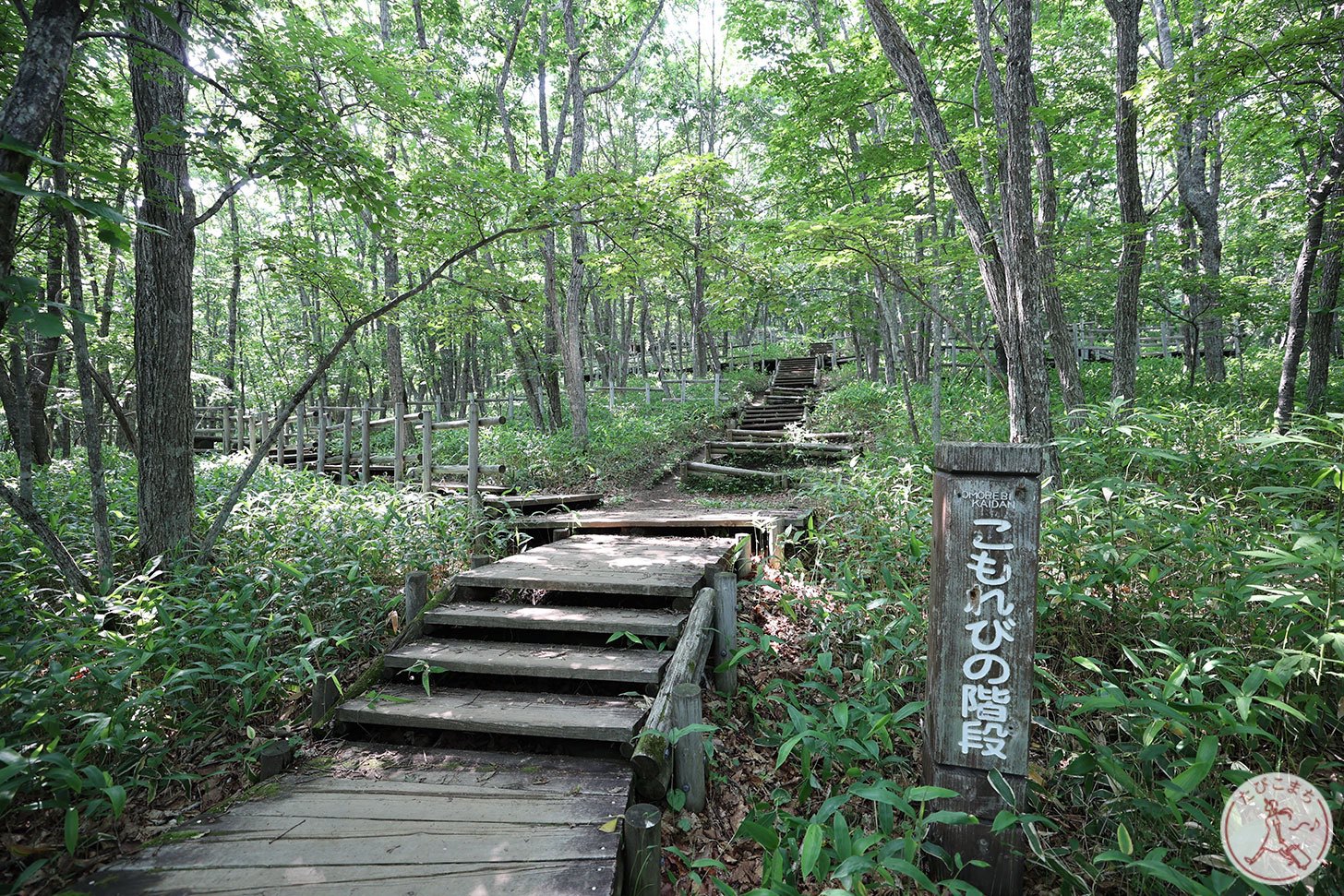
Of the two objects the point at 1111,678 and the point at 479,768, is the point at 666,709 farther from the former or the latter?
the point at 1111,678

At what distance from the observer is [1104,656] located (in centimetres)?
304

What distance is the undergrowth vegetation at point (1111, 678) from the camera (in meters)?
2.01

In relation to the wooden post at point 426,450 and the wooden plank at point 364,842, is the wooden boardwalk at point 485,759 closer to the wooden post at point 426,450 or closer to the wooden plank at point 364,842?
the wooden plank at point 364,842

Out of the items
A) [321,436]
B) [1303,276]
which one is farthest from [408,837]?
[321,436]

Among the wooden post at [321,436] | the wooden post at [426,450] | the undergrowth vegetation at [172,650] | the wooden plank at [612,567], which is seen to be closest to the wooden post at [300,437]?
the wooden post at [321,436]

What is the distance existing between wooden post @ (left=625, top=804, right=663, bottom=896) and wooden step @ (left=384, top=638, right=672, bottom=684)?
3.79 ft

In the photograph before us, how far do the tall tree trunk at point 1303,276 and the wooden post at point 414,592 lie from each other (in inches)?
293

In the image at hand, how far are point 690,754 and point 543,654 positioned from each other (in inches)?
→ 52.9

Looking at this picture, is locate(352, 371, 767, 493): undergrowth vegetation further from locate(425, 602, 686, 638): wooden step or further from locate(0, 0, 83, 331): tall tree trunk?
locate(0, 0, 83, 331): tall tree trunk

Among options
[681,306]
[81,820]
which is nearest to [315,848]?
[81,820]

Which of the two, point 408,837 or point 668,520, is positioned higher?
point 668,520

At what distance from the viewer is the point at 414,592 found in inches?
157

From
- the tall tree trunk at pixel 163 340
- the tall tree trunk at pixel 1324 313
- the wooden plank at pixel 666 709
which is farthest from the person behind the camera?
the tall tree trunk at pixel 1324 313

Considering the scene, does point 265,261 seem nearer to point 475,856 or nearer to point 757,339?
point 475,856
